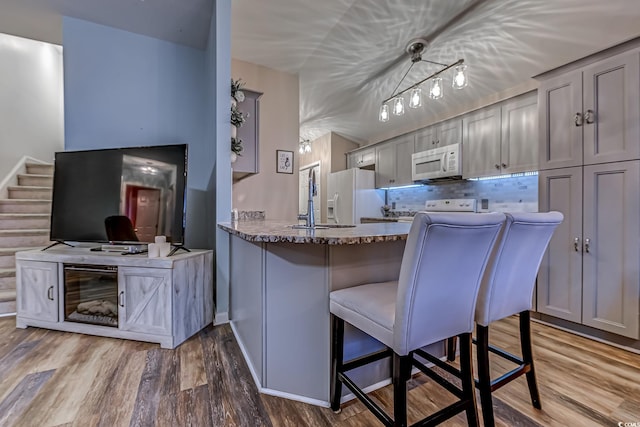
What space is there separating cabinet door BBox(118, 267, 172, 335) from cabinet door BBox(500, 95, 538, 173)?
3313 mm

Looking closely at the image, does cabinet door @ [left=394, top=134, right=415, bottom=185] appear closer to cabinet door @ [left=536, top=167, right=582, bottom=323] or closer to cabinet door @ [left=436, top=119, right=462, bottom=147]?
cabinet door @ [left=436, top=119, right=462, bottom=147]

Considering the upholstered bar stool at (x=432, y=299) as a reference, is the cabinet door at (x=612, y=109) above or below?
above

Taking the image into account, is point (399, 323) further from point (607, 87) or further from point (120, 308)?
point (607, 87)

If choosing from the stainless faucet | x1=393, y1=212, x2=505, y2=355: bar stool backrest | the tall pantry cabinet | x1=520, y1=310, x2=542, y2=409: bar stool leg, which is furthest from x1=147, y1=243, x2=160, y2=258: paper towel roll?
the tall pantry cabinet

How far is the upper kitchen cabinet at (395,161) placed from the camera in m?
4.25

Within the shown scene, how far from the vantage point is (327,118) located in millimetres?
4977

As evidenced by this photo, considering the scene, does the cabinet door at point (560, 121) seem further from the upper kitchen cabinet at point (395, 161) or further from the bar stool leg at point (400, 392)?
the bar stool leg at point (400, 392)

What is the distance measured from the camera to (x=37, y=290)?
7.47 feet

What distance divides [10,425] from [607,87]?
4.07 meters

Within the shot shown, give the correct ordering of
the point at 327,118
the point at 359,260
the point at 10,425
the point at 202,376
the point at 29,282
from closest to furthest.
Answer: the point at 10,425 < the point at 359,260 < the point at 202,376 < the point at 29,282 < the point at 327,118

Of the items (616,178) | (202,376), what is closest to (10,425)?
(202,376)

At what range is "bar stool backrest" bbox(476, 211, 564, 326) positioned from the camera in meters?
1.20

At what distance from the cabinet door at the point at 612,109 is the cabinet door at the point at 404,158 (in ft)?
6.90

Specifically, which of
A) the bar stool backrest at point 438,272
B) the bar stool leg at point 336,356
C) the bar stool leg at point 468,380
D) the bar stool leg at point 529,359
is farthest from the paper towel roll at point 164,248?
the bar stool leg at point 529,359
